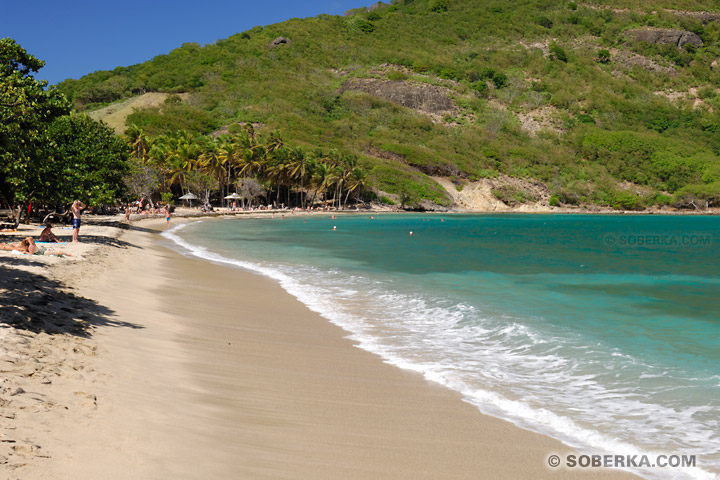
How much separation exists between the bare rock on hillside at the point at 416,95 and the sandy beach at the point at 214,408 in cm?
15332

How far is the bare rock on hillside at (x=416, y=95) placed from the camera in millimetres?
157625

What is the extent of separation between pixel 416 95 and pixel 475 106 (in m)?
19.4

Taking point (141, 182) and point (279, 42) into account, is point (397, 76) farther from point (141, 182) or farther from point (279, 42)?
point (141, 182)

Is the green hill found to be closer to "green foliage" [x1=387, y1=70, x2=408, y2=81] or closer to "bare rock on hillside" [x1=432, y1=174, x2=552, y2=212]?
"green foliage" [x1=387, y1=70, x2=408, y2=81]

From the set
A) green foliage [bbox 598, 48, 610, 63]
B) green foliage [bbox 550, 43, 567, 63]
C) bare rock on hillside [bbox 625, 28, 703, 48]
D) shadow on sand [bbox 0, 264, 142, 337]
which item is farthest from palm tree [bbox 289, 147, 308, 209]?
bare rock on hillside [bbox 625, 28, 703, 48]

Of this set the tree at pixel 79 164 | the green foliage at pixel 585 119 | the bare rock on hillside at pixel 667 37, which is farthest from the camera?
the bare rock on hillside at pixel 667 37

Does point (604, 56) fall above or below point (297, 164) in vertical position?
above

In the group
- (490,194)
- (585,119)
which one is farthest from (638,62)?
(490,194)

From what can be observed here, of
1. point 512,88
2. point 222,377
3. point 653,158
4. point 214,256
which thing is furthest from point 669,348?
point 512,88

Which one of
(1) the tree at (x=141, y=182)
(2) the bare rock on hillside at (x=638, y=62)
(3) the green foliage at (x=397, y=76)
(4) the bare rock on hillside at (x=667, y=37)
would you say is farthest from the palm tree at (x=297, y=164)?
(4) the bare rock on hillside at (x=667, y=37)

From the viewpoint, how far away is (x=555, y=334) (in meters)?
11.4

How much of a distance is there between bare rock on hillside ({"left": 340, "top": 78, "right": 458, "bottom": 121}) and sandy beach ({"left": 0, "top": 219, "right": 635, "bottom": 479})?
503 ft

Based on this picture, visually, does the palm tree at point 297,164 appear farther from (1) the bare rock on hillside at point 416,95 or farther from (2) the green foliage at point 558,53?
(2) the green foliage at point 558,53

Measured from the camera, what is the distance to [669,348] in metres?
10.6
